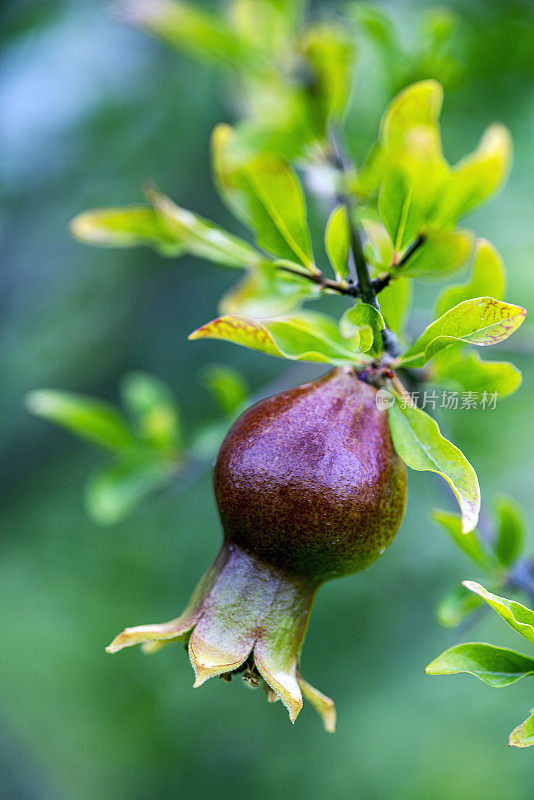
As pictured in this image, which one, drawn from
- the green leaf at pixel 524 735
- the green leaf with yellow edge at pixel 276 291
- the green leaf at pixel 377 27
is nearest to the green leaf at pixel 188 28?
the green leaf at pixel 377 27

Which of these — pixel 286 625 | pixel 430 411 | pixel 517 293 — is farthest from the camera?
pixel 517 293

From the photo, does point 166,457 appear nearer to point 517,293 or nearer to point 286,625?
point 286,625

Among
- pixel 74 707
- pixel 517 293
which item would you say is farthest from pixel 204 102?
pixel 74 707

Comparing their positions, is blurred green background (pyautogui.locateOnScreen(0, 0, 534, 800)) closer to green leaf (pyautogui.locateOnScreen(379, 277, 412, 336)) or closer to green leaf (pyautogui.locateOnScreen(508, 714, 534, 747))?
green leaf (pyautogui.locateOnScreen(379, 277, 412, 336))

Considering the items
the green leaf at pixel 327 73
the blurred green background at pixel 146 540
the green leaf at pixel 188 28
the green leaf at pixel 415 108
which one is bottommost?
the blurred green background at pixel 146 540

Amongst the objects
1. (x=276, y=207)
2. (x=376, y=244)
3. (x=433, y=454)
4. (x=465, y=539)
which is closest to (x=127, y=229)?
(x=276, y=207)

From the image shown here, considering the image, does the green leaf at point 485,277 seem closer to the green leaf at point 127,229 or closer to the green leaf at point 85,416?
the green leaf at point 127,229

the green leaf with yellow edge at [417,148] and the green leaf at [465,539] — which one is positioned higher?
the green leaf with yellow edge at [417,148]
